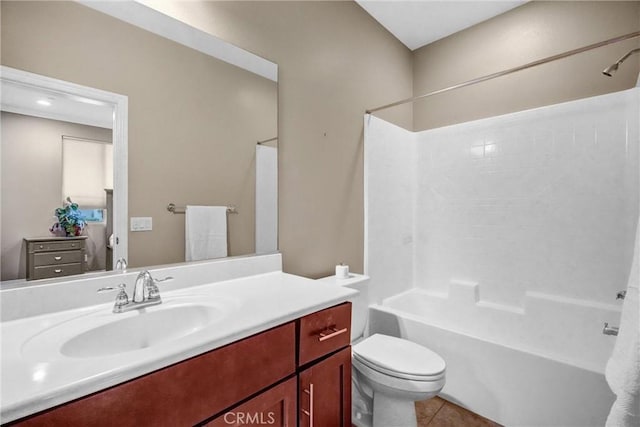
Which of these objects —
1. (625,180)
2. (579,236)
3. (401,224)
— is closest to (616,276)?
(579,236)

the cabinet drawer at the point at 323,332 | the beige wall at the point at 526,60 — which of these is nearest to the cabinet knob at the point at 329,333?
the cabinet drawer at the point at 323,332

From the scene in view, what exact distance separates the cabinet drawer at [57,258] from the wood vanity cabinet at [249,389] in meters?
0.61

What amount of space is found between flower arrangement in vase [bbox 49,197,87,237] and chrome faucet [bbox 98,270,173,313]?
22 cm

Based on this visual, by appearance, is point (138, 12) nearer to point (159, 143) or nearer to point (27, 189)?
point (159, 143)

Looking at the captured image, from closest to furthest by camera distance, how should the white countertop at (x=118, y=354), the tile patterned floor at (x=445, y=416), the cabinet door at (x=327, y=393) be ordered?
the white countertop at (x=118, y=354), the cabinet door at (x=327, y=393), the tile patterned floor at (x=445, y=416)

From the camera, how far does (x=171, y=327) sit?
1.03 m

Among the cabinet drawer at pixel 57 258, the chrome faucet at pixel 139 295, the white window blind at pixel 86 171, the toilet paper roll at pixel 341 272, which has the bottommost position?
the toilet paper roll at pixel 341 272

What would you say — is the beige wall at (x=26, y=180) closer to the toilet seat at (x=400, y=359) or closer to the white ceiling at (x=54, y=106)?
the white ceiling at (x=54, y=106)

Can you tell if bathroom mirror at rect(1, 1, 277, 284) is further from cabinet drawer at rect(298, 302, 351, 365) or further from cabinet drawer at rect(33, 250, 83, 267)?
cabinet drawer at rect(298, 302, 351, 365)

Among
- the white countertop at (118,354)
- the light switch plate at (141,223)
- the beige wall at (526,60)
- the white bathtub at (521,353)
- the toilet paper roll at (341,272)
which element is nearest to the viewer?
the white countertop at (118,354)

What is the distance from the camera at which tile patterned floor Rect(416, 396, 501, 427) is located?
5.57ft

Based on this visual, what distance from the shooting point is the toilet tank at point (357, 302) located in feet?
5.77

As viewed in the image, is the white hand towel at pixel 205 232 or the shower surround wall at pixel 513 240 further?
the shower surround wall at pixel 513 240

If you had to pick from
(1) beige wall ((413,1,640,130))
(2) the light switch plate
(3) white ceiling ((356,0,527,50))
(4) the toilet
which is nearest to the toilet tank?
(4) the toilet
